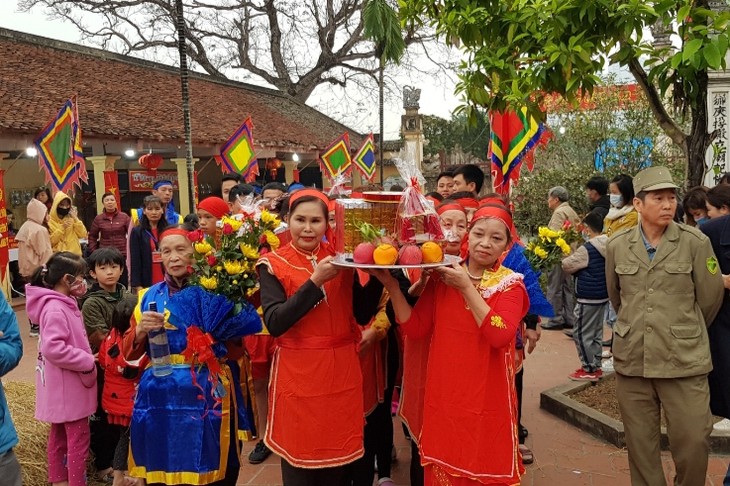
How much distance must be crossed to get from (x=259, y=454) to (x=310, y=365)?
1.87 metres

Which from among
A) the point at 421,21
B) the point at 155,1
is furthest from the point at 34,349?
the point at 155,1

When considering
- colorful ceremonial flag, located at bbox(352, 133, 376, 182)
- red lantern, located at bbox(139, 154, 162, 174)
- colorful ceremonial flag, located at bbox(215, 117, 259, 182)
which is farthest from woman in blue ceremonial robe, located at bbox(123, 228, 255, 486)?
colorful ceremonial flag, located at bbox(352, 133, 376, 182)

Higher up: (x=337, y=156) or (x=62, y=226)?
(x=337, y=156)

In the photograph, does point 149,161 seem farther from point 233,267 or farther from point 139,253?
point 233,267

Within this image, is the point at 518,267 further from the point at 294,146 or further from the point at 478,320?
the point at 294,146

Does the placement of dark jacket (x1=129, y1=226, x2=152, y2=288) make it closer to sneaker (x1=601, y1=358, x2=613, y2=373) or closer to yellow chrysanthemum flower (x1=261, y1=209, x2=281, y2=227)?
yellow chrysanthemum flower (x1=261, y1=209, x2=281, y2=227)

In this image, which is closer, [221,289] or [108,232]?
[221,289]

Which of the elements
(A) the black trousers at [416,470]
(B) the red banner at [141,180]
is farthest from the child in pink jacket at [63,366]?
(B) the red banner at [141,180]

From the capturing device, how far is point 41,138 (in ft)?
24.8

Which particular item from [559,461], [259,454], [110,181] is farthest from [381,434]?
[110,181]

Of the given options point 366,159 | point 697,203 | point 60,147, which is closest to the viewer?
point 697,203

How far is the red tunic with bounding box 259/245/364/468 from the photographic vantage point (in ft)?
8.29

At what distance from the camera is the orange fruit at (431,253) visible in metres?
2.31

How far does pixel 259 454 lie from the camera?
407cm
